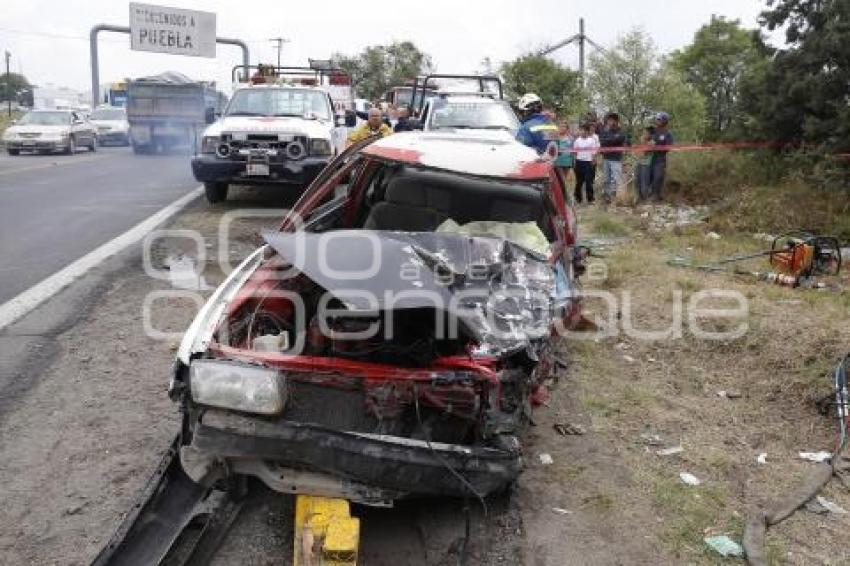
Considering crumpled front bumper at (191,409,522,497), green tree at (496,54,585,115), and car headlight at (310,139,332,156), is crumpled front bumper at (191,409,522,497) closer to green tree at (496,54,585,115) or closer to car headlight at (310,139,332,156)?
car headlight at (310,139,332,156)

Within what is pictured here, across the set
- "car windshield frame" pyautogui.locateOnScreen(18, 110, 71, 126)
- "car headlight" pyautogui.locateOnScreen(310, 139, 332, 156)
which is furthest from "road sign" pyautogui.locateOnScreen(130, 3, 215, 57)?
"car headlight" pyautogui.locateOnScreen(310, 139, 332, 156)

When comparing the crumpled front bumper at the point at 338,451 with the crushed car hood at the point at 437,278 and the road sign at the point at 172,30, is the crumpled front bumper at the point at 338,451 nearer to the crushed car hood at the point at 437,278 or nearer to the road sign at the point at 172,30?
the crushed car hood at the point at 437,278

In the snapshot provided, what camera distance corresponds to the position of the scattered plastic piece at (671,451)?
430cm

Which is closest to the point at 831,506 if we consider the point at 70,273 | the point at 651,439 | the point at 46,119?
the point at 651,439

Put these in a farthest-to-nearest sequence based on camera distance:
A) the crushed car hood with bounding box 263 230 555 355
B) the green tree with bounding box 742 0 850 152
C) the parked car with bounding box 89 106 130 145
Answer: the parked car with bounding box 89 106 130 145 < the green tree with bounding box 742 0 850 152 < the crushed car hood with bounding box 263 230 555 355

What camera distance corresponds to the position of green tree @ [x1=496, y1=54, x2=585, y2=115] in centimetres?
3001

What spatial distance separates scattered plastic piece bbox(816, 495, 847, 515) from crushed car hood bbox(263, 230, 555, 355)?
1625 mm

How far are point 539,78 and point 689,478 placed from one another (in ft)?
93.2

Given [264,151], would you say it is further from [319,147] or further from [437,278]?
[437,278]

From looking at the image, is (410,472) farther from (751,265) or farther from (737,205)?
(737,205)

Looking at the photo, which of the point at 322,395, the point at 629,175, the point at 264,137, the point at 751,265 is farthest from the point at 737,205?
the point at 322,395

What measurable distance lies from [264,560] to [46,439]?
5.09 ft

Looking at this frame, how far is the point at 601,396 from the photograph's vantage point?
5059 mm

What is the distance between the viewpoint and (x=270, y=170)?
1039cm
